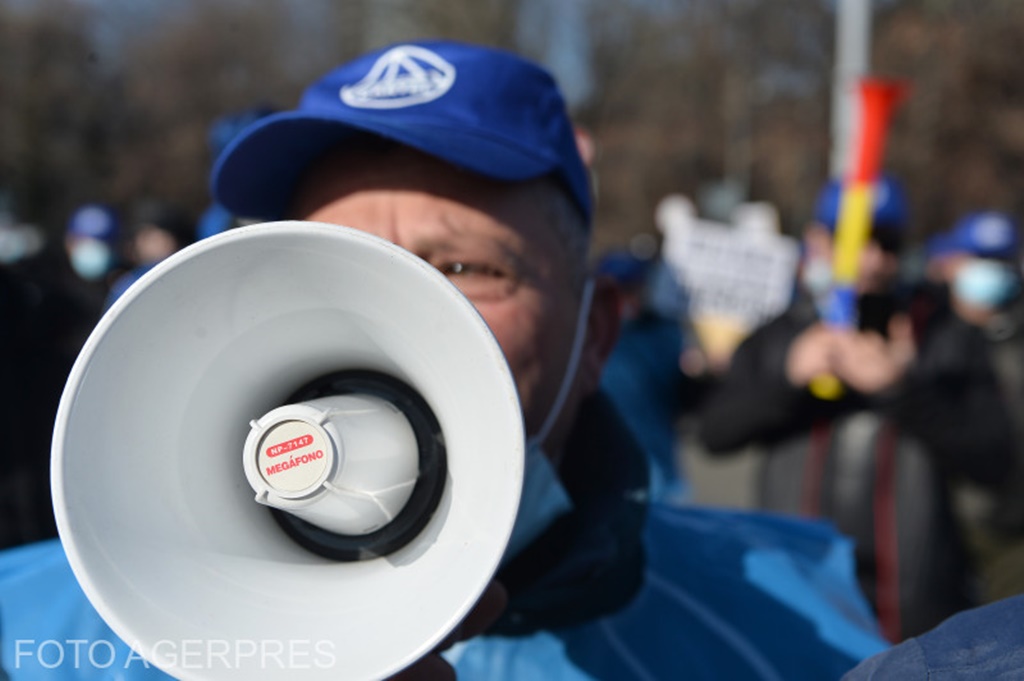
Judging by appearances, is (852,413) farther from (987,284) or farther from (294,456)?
(294,456)

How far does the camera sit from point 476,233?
1.40 meters

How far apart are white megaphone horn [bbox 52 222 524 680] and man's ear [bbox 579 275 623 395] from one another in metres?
0.58

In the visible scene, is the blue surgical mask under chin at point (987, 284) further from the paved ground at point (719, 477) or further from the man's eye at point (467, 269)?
the man's eye at point (467, 269)

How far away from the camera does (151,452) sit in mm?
1029

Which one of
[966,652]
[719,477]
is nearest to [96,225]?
[719,477]

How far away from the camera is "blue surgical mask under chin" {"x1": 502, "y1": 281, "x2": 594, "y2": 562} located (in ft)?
4.63

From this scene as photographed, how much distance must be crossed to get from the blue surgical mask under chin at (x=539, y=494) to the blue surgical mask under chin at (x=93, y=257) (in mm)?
5235

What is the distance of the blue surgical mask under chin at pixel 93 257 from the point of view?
6055 millimetres

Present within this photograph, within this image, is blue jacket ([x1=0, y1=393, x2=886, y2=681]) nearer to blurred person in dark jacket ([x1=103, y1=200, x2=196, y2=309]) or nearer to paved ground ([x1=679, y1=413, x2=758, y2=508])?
blurred person in dark jacket ([x1=103, y1=200, x2=196, y2=309])

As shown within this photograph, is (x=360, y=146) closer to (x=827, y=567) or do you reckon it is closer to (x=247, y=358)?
(x=247, y=358)

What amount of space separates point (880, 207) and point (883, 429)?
775 mm

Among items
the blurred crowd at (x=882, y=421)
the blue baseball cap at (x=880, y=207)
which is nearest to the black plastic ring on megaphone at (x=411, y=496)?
the blurred crowd at (x=882, y=421)

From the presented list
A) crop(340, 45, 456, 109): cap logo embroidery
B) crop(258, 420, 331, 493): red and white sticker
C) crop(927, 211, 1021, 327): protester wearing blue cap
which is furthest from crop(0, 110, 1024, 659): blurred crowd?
crop(927, 211, 1021, 327): protester wearing blue cap
